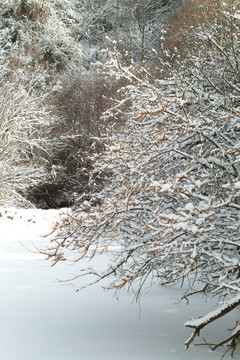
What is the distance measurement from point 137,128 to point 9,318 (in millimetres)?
2686

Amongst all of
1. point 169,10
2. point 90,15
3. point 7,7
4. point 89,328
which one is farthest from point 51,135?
point 89,328

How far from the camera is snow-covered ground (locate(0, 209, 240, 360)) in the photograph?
15.5ft

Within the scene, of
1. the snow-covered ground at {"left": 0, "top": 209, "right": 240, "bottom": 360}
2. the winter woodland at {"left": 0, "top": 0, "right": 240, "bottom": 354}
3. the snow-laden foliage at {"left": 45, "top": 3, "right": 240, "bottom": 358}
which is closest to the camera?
the snow-laden foliage at {"left": 45, "top": 3, "right": 240, "bottom": 358}

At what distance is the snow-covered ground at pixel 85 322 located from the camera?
15.5 ft

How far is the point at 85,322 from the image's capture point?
576 centimetres

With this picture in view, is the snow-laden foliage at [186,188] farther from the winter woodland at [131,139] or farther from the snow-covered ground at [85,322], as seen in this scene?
the snow-covered ground at [85,322]

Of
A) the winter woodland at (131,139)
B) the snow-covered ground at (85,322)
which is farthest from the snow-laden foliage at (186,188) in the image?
the snow-covered ground at (85,322)

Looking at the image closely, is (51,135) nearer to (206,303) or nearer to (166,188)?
(206,303)

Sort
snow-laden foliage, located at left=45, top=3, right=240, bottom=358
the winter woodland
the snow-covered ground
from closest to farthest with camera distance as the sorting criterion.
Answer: snow-laden foliage, located at left=45, top=3, right=240, bottom=358, the winter woodland, the snow-covered ground

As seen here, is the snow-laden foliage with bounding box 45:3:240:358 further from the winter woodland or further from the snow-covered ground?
the snow-covered ground

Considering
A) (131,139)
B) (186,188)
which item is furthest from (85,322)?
(186,188)

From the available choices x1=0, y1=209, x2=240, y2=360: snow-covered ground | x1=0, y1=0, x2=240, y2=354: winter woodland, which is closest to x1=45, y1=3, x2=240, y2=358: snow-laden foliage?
x1=0, y1=0, x2=240, y2=354: winter woodland

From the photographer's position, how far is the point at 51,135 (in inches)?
888

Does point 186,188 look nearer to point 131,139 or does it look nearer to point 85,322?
point 131,139
